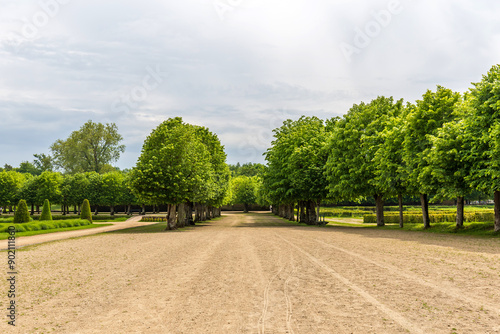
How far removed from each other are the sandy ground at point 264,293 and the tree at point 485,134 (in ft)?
30.4

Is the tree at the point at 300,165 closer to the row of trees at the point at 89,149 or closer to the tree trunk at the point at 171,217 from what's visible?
the tree trunk at the point at 171,217

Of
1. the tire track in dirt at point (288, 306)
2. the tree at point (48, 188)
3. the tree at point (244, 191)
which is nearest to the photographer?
the tire track in dirt at point (288, 306)

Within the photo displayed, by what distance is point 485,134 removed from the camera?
24.2 meters

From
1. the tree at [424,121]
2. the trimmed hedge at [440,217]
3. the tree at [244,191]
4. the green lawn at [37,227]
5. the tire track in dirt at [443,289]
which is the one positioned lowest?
the trimmed hedge at [440,217]

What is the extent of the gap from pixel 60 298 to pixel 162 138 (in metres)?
31.6

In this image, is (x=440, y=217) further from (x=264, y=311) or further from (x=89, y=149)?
(x=89, y=149)

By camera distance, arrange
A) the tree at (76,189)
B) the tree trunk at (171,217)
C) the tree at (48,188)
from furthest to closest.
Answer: the tree at (76,189)
the tree at (48,188)
the tree trunk at (171,217)

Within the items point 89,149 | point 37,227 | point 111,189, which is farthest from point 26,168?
point 37,227

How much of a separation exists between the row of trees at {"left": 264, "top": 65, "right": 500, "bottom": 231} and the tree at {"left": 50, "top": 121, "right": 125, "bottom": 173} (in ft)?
176

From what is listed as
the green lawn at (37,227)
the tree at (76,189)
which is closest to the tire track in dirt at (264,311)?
the green lawn at (37,227)

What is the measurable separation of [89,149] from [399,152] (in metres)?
78.9

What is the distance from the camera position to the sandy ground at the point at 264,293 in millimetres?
7562

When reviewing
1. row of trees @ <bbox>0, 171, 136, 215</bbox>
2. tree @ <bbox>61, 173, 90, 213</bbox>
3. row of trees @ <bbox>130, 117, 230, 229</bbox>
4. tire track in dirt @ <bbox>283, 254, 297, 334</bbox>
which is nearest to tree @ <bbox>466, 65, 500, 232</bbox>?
tire track in dirt @ <bbox>283, 254, 297, 334</bbox>

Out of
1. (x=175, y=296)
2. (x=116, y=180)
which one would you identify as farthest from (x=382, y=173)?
(x=116, y=180)
